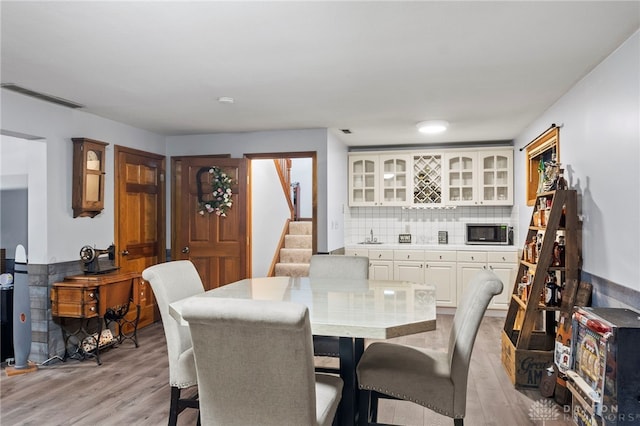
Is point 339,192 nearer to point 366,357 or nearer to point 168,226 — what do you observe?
point 168,226

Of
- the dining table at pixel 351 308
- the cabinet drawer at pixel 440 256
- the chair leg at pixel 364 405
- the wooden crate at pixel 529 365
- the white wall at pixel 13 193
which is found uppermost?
the white wall at pixel 13 193

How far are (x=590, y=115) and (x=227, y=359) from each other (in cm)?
301

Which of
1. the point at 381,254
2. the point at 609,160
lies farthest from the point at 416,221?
the point at 609,160

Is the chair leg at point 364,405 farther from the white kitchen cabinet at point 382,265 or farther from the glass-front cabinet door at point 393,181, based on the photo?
the glass-front cabinet door at point 393,181

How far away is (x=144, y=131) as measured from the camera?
5105mm

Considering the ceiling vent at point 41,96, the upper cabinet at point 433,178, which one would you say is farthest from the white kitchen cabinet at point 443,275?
the ceiling vent at point 41,96

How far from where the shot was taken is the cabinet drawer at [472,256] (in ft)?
18.1

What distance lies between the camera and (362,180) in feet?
20.7

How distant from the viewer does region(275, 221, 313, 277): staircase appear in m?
6.59

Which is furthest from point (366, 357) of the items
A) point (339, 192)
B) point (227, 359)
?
point (339, 192)

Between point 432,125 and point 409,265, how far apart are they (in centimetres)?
196

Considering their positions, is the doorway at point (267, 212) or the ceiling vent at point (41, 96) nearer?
the ceiling vent at point (41, 96)

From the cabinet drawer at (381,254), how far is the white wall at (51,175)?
3.36 meters

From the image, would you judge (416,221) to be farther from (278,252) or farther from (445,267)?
(278,252)
